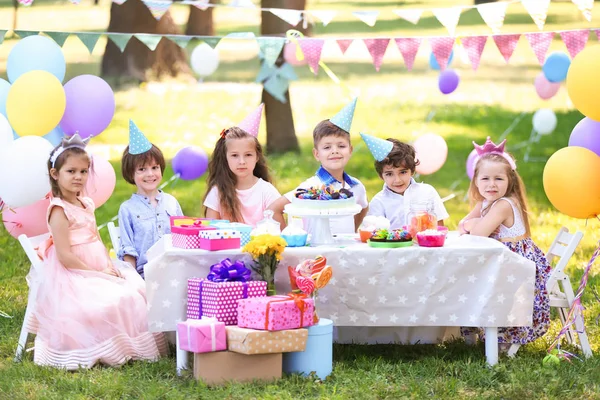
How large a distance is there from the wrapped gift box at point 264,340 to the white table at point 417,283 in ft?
1.21

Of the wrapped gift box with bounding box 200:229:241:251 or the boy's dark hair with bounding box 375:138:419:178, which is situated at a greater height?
the boy's dark hair with bounding box 375:138:419:178

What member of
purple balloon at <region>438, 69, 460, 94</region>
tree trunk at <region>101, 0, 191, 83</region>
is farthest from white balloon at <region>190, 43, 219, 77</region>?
tree trunk at <region>101, 0, 191, 83</region>

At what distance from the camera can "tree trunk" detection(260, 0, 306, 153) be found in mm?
10734

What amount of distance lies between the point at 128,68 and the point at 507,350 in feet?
36.1

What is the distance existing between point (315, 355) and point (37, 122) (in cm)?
220

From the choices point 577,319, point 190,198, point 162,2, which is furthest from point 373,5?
point 577,319

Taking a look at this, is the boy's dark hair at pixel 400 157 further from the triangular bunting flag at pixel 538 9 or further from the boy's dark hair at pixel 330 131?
the triangular bunting flag at pixel 538 9

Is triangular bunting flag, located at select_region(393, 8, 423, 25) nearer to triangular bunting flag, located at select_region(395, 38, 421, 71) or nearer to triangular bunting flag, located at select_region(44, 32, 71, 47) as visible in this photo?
triangular bunting flag, located at select_region(395, 38, 421, 71)

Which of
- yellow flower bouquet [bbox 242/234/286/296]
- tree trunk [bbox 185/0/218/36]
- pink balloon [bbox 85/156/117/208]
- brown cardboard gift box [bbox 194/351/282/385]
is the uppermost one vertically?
tree trunk [bbox 185/0/218/36]

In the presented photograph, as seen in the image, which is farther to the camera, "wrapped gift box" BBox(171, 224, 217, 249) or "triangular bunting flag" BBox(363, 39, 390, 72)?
"triangular bunting flag" BBox(363, 39, 390, 72)

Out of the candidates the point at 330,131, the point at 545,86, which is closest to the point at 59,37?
the point at 330,131

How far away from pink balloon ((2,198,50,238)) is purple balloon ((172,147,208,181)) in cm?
171

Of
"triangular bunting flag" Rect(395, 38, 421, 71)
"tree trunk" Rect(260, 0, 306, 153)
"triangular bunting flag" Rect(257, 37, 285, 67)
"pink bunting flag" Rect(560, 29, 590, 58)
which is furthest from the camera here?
"tree trunk" Rect(260, 0, 306, 153)

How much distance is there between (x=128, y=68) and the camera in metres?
15.0
